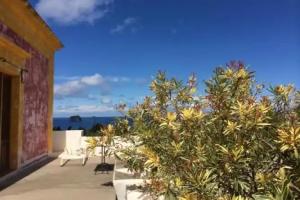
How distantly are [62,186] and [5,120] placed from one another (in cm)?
285

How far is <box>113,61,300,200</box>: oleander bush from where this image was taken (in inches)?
91.1

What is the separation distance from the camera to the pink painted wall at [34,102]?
10.9 metres

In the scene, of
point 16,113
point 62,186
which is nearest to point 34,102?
point 16,113

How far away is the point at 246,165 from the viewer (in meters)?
2.38

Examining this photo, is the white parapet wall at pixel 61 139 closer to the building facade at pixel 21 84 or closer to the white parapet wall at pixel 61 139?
the white parapet wall at pixel 61 139

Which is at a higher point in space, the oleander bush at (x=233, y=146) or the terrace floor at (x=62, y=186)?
the oleander bush at (x=233, y=146)

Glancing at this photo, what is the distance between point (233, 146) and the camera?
8.01ft

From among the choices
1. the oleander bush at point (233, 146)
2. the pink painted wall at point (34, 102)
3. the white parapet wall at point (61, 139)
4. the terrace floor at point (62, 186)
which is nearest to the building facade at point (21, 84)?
the pink painted wall at point (34, 102)

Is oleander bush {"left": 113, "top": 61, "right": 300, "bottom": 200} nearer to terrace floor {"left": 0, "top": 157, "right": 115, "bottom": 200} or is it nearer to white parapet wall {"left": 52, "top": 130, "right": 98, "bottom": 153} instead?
terrace floor {"left": 0, "top": 157, "right": 115, "bottom": 200}

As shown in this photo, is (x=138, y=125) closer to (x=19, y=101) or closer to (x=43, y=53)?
(x=19, y=101)

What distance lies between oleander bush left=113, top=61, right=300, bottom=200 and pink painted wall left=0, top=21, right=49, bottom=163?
7.50 m

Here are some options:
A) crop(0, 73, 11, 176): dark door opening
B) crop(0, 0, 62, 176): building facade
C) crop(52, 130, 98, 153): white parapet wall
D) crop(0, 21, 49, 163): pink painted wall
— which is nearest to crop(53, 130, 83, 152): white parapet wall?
crop(52, 130, 98, 153): white parapet wall

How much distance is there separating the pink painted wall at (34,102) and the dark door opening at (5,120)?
716 millimetres

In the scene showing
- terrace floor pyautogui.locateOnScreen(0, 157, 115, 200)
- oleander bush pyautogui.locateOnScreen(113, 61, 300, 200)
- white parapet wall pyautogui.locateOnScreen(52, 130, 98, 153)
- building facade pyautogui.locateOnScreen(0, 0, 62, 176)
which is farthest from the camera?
white parapet wall pyautogui.locateOnScreen(52, 130, 98, 153)
